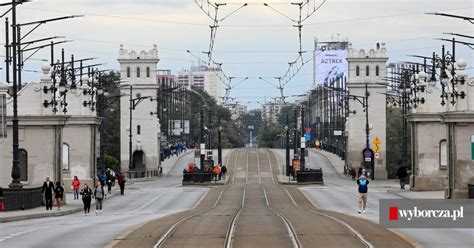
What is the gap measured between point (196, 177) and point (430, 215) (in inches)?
1930

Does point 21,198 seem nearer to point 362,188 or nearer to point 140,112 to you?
point 362,188

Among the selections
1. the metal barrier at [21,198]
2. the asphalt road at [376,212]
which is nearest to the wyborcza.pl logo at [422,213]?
the asphalt road at [376,212]

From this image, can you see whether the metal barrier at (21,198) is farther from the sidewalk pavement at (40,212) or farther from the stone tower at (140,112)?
the stone tower at (140,112)

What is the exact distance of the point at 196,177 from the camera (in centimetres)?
9019

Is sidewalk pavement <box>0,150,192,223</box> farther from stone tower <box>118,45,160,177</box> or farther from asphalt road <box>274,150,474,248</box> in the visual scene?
stone tower <box>118,45,160,177</box>

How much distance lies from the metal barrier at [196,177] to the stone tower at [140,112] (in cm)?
3249

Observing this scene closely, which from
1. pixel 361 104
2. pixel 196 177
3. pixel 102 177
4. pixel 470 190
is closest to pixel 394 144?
pixel 361 104

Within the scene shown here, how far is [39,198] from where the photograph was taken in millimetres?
53031

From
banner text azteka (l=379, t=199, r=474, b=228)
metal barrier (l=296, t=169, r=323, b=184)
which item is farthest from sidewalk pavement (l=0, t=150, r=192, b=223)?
metal barrier (l=296, t=169, r=323, b=184)

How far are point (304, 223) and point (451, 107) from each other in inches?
872

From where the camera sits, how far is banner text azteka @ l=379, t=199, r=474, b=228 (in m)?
36.8

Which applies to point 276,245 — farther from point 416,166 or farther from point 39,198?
point 416,166

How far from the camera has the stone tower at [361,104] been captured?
398ft

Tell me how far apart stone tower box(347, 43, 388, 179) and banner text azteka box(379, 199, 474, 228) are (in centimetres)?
6941
